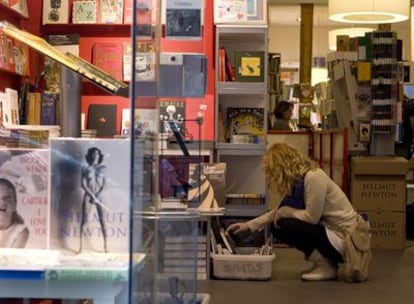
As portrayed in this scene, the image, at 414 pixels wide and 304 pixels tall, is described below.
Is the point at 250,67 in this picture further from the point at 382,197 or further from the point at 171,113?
the point at 171,113

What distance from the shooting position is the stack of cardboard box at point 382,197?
718 cm

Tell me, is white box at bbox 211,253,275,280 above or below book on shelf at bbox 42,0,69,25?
below

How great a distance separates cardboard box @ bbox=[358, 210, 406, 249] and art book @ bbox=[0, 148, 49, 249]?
564 centimetres

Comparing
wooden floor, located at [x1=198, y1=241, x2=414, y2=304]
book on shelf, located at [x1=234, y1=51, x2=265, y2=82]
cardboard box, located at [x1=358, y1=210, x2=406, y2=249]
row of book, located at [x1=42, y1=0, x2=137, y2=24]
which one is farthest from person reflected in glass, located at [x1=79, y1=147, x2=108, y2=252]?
cardboard box, located at [x1=358, y1=210, x2=406, y2=249]

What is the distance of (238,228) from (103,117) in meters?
1.28

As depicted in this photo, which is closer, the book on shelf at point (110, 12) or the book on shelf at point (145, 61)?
the book on shelf at point (145, 61)

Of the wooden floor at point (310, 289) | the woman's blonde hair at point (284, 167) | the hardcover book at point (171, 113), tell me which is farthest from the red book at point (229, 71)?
the hardcover book at point (171, 113)

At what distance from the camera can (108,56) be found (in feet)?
16.9

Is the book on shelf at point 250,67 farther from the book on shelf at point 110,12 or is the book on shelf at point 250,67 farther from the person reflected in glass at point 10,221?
the person reflected in glass at point 10,221

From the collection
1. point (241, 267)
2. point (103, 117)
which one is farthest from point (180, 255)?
point (241, 267)

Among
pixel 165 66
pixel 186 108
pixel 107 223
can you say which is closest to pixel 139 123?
pixel 107 223

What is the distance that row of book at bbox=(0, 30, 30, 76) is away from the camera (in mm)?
3695

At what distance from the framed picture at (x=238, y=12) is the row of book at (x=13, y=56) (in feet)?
5.98

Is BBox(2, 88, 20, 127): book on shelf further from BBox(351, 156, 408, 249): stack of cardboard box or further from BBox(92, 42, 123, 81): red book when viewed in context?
BBox(351, 156, 408, 249): stack of cardboard box
